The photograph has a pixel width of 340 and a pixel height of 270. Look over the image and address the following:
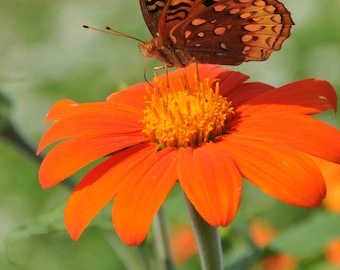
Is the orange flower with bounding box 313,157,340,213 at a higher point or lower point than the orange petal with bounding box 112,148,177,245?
lower

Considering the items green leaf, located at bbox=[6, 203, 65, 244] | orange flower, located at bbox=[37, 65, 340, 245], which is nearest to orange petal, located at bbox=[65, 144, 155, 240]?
orange flower, located at bbox=[37, 65, 340, 245]

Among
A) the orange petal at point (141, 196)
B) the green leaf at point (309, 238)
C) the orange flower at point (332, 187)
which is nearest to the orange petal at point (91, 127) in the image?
the orange petal at point (141, 196)

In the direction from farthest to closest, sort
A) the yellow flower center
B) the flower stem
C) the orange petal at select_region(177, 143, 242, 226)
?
the yellow flower center → the flower stem → the orange petal at select_region(177, 143, 242, 226)

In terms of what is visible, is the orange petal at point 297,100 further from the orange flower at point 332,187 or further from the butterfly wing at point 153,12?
the orange flower at point 332,187

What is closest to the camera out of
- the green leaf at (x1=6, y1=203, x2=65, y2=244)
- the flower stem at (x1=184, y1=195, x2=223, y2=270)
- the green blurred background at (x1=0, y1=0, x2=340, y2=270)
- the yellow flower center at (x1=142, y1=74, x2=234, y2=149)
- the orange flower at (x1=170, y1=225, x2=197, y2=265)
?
the flower stem at (x1=184, y1=195, x2=223, y2=270)

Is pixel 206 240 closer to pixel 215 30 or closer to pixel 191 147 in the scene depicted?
Result: pixel 191 147

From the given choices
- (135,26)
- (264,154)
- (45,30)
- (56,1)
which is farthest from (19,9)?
(264,154)

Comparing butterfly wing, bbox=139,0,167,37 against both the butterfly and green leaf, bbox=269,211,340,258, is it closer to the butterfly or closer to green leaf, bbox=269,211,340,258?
the butterfly

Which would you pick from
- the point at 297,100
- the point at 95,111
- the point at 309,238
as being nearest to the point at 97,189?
the point at 95,111

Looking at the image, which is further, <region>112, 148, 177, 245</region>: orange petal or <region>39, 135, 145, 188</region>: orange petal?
<region>39, 135, 145, 188</region>: orange petal
